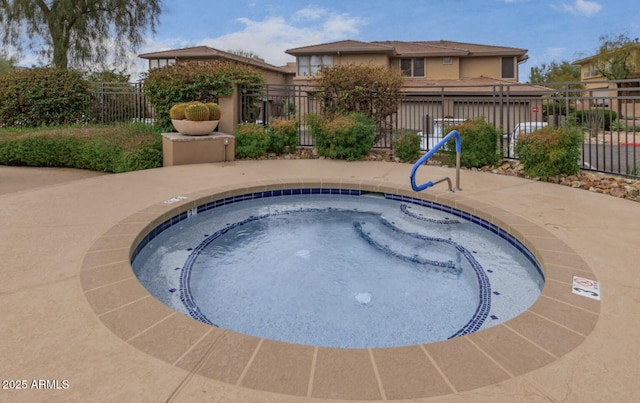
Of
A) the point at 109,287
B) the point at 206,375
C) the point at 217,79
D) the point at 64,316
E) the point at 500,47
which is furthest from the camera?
the point at 500,47

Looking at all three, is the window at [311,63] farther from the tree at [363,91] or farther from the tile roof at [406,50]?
the tree at [363,91]

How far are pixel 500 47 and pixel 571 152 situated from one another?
2256 cm

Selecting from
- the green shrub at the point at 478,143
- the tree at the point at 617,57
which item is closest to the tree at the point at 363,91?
the green shrub at the point at 478,143

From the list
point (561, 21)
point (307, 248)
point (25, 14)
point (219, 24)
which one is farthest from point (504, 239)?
point (561, 21)

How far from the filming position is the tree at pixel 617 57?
89.7 ft

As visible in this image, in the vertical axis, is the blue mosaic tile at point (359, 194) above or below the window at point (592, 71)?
below

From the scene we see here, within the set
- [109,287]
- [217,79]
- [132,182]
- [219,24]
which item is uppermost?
[219,24]

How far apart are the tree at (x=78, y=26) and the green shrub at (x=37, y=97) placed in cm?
544

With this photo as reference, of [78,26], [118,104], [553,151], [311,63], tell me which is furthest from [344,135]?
[311,63]

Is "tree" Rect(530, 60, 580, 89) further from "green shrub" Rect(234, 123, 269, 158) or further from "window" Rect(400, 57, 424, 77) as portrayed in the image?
"green shrub" Rect(234, 123, 269, 158)

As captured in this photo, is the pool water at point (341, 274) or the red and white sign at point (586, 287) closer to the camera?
the red and white sign at point (586, 287)

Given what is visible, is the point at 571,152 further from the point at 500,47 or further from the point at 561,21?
the point at 561,21

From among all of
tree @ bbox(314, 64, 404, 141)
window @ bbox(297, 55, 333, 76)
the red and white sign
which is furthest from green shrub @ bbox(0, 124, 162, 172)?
window @ bbox(297, 55, 333, 76)

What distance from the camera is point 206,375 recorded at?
1.92 m
